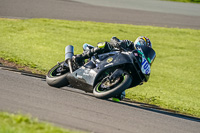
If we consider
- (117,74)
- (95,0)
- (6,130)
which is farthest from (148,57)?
(95,0)

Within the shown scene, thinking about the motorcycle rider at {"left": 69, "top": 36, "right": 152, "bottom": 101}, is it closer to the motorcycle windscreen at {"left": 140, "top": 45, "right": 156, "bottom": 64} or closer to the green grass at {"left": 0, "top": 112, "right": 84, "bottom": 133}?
the motorcycle windscreen at {"left": 140, "top": 45, "right": 156, "bottom": 64}

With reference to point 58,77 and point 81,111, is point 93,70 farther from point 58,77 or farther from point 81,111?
point 81,111

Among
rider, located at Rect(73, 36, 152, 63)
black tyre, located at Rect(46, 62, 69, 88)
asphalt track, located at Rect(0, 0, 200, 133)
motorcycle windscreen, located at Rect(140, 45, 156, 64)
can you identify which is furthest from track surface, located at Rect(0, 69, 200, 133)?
motorcycle windscreen, located at Rect(140, 45, 156, 64)

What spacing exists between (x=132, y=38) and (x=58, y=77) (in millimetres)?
8785

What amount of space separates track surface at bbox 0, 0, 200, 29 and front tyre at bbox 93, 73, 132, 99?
38.3ft

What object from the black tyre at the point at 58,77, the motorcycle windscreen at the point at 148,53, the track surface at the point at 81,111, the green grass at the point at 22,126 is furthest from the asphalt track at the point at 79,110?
the motorcycle windscreen at the point at 148,53

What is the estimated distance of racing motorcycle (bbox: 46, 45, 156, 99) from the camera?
6625 millimetres

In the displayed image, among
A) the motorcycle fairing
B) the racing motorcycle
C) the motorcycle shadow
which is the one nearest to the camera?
the racing motorcycle

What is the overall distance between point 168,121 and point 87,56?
7.20 feet

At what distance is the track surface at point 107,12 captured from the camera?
1854cm

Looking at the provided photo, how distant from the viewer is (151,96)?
8914 millimetres

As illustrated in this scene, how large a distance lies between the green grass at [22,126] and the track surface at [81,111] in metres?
0.64

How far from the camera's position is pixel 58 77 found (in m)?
7.55

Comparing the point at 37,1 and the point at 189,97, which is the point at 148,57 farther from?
the point at 37,1
